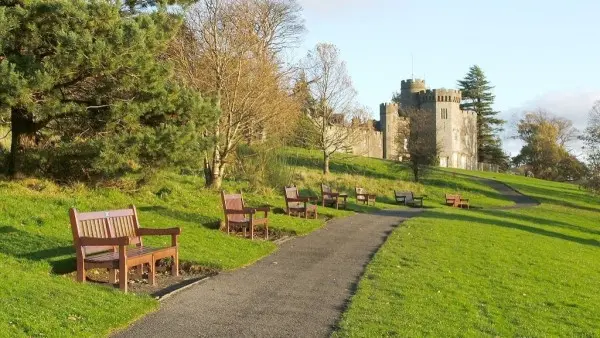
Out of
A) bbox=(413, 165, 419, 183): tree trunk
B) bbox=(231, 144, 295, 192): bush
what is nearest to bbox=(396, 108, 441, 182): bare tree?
bbox=(413, 165, 419, 183): tree trunk

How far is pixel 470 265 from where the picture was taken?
12.9 metres

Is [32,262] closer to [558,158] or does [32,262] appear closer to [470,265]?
[470,265]

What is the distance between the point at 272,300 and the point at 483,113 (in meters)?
94.2

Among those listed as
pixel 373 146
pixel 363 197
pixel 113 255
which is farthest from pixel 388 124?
pixel 113 255

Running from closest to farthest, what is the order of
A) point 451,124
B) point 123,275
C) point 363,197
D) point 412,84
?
point 123,275 < point 363,197 < point 451,124 < point 412,84

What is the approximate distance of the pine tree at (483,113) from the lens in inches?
3841

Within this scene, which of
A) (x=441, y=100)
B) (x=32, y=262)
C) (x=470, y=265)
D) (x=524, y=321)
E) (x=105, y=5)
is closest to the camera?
(x=524, y=321)

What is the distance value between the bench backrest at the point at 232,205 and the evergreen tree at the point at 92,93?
132cm

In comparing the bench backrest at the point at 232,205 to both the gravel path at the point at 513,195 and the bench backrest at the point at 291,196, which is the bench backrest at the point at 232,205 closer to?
the bench backrest at the point at 291,196

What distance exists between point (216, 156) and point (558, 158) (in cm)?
7984

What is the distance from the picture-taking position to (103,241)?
8.85 meters

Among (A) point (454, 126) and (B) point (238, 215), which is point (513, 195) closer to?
(A) point (454, 126)

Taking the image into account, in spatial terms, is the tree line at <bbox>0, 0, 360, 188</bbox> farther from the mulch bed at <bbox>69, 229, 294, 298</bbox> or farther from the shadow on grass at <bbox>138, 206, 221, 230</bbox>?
the mulch bed at <bbox>69, 229, 294, 298</bbox>

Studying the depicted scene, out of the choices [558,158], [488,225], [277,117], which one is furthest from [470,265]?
[558,158]
